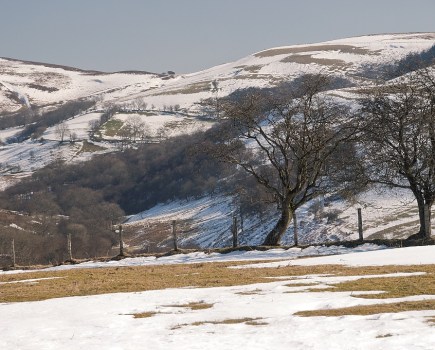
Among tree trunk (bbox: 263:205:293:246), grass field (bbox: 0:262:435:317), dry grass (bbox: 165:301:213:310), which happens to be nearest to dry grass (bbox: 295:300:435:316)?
grass field (bbox: 0:262:435:317)

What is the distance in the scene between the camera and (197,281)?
22.6 meters

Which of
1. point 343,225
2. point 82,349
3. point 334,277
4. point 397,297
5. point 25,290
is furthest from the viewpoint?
point 343,225

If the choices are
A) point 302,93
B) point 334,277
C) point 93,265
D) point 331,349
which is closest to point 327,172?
point 302,93

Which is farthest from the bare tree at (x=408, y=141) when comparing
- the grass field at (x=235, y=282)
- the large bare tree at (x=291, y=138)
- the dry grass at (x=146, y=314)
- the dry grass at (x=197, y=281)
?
the dry grass at (x=146, y=314)

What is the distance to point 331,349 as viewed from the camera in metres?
10.5

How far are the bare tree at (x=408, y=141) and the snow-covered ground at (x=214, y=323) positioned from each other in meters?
20.8

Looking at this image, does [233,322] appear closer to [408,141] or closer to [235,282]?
[235,282]

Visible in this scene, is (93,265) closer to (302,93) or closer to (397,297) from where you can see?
(302,93)

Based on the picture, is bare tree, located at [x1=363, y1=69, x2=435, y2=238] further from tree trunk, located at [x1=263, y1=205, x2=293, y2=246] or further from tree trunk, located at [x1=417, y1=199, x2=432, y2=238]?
tree trunk, located at [x1=263, y1=205, x2=293, y2=246]

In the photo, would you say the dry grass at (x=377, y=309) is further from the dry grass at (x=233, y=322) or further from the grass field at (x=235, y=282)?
the dry grass at (x=233, y=322)

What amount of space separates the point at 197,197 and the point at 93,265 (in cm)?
14573

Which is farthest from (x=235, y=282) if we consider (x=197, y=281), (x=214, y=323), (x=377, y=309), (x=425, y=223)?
(x=425, y=223)

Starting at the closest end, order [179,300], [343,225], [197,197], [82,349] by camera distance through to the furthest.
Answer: [82,349]
[179,300]
[343,225]
[197,197]

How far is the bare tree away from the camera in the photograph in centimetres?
3850
